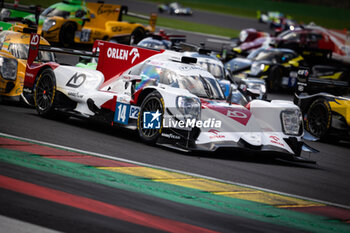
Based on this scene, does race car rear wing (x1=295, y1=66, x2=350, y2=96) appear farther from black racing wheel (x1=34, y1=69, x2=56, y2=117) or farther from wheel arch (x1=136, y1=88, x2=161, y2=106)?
black racing wheel (x1=34, y1=69, x2=56, y2=117)

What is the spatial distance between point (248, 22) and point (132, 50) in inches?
1744

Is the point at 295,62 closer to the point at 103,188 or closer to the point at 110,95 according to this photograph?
the point at 110,95

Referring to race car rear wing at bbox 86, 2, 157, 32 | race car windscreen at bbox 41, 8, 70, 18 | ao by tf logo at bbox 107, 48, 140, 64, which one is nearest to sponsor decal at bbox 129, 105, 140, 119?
ao by tf logo at bbox 107, 48, 140, 64

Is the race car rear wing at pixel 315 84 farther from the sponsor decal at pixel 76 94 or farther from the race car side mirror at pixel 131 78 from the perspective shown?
the sponsor decal at pixel 76 94

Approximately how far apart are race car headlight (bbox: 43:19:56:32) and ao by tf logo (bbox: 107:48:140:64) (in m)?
11.7

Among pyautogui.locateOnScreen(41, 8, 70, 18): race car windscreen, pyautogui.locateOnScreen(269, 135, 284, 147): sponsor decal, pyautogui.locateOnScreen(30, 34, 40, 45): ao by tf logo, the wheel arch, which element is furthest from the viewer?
pyautogui.locateOnScreen(41, 8, 70, 18): race car windscreen

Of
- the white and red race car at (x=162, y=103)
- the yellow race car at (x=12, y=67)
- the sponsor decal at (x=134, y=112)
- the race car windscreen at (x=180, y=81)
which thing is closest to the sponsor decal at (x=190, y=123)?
the white and red race car at (x=162, y=103)

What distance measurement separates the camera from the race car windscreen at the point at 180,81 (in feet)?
31.9

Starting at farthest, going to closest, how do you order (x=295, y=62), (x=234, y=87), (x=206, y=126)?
1. (x=295, y=62)
2. (x=234, y=87)
3. (x=206, y=126)

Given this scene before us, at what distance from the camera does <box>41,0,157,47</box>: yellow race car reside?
2238cm

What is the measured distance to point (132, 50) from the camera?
34.9 ft

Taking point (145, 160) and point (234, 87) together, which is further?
point (234, 87)

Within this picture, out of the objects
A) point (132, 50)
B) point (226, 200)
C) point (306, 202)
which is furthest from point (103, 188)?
point (132, 50)

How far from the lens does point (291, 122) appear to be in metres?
9.84
